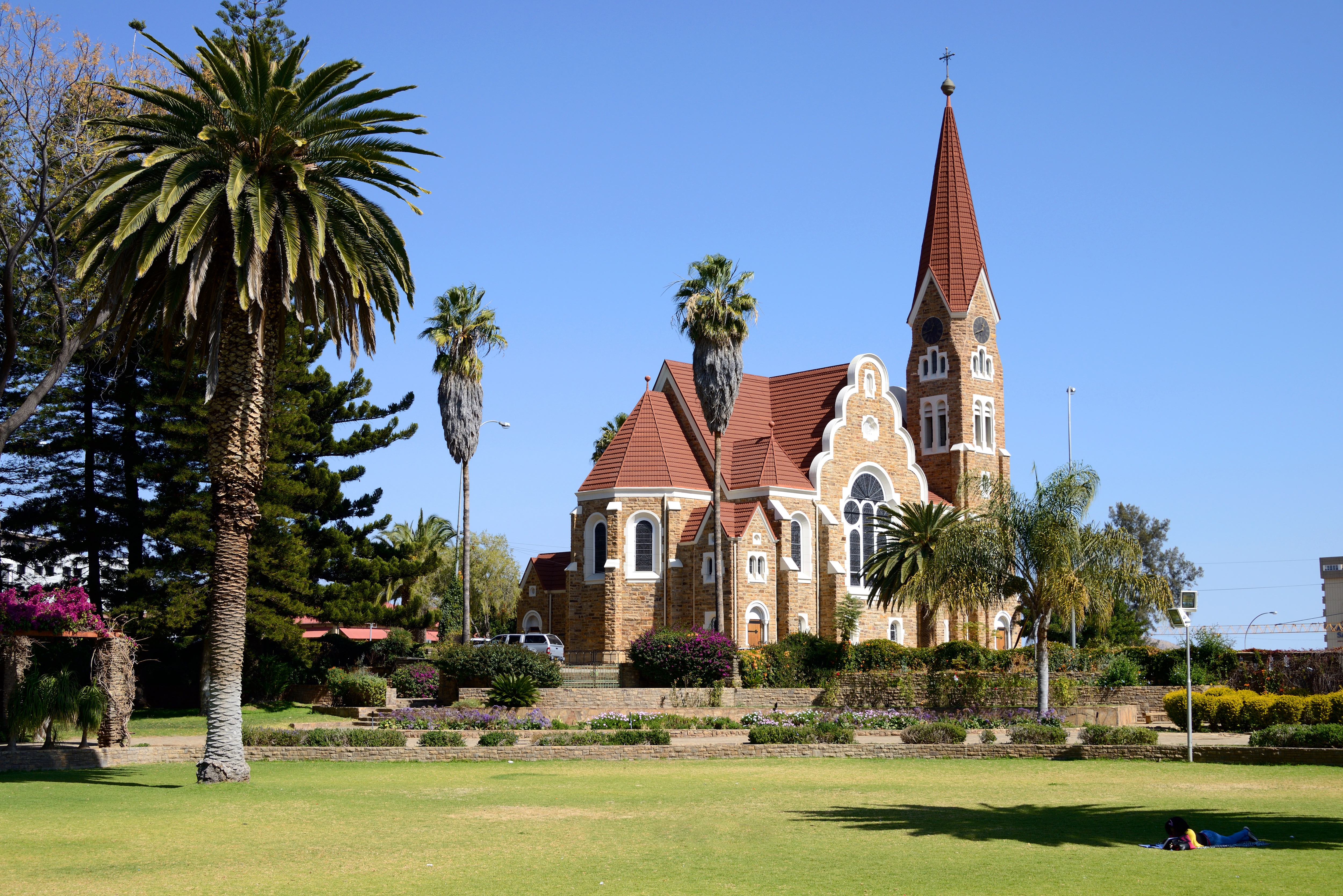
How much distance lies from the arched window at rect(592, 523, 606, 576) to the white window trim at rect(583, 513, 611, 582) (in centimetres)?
2

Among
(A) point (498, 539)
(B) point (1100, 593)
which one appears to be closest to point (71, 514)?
(B) point (1100, 593)

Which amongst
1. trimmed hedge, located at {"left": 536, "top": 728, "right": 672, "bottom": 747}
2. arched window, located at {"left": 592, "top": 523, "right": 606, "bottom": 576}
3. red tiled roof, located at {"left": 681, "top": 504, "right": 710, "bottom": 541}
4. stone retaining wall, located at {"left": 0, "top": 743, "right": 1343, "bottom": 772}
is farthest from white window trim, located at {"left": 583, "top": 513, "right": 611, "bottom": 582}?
stone retaining wall, located at {"left": 0, "top": 743, "right": 1343, "bottom": 772}

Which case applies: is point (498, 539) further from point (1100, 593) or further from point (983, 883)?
point (983, 883)

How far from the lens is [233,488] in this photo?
2122cm

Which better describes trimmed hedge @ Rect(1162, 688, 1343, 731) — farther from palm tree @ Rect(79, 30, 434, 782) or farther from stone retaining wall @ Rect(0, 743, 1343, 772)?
palm tree @ Rect(79, 30, 434, 782)

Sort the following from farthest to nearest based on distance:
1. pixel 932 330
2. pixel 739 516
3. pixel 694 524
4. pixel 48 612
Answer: pixel 932 330
pixel 694 524
pixel 739 516
pixel 48 612

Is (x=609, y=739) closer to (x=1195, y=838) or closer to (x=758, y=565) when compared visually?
(x=1195, y=838)

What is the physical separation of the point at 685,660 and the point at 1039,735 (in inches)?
640

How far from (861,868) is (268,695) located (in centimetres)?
3328

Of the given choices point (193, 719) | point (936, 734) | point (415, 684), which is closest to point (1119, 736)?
point (936, 734)

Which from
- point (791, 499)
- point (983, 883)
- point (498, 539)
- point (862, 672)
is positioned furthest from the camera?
point (498, 539)

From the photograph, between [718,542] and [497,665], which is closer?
[497,665]

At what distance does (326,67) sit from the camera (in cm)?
2138

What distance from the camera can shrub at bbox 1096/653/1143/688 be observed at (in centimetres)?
3575
